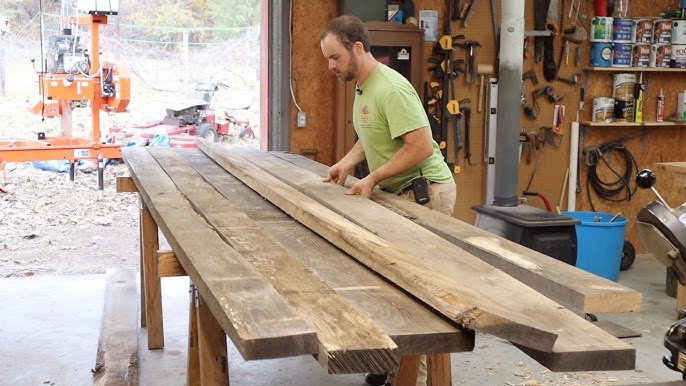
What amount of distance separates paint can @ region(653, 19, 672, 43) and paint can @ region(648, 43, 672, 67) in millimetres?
46

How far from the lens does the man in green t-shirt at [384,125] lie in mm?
3387

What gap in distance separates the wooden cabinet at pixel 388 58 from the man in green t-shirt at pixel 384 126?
247 centimetres

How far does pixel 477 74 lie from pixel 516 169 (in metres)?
0.96

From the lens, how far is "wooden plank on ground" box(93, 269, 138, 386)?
409 centimetres

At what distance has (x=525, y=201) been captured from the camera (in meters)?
6.87

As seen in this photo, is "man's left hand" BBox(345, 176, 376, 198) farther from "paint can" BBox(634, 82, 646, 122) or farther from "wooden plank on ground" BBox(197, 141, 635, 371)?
"paint can" BBox(634, 82, 646, 122)

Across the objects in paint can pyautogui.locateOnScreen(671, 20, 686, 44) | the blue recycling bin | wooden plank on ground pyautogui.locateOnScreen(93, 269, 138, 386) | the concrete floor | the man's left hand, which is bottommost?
the concrete floor

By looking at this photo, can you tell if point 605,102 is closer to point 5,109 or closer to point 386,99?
point 386,99

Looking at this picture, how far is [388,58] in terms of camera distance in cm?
628

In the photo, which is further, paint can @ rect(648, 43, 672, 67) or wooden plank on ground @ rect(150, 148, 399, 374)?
paint can @ rect(648, 43, 672, 67)

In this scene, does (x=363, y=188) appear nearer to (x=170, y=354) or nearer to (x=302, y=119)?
(x=170, y=354)

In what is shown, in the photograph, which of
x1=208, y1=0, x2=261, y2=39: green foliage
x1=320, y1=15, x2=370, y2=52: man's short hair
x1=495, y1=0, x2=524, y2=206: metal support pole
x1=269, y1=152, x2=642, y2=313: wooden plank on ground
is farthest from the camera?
x1=208, y1=0, x2=261, y2=39: green foliage

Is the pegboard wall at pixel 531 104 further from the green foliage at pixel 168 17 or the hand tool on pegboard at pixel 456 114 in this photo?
the green foliage at pixel 168 17

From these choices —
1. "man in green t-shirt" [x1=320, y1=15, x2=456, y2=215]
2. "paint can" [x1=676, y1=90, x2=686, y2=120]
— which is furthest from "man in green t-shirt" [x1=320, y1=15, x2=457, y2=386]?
"paint can" [x1=676, y1=90, x2=686, y2=120]
